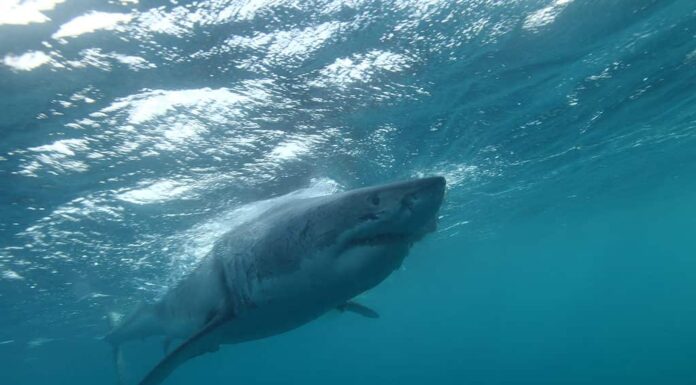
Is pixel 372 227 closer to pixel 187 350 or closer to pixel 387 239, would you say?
pixel 387 239

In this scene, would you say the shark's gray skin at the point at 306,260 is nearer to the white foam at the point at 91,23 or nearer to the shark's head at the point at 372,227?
the shark's head at the point at 372,227

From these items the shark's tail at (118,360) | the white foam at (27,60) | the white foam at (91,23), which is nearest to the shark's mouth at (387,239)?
the white foam at (91,23)

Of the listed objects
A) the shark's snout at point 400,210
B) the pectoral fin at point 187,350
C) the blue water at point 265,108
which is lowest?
the pectoral fin at point 187,350

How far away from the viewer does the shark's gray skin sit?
3.99m

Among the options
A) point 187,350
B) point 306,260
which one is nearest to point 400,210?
point 306,260

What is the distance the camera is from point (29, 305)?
20906mm

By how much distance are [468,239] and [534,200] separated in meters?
8.74

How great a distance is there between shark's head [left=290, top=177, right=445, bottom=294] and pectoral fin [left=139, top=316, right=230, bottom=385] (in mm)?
1729

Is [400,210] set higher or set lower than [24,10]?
lower

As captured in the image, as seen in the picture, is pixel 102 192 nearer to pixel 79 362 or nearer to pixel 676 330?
pixel 79 362

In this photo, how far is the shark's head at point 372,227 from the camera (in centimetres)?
381

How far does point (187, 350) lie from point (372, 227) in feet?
10.2

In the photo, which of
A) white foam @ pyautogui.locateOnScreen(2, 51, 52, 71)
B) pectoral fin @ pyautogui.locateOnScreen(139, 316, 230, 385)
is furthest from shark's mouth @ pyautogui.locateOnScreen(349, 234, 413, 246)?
white foam @ pyautogui.locateOnScreen(2, 51, 52, 71)

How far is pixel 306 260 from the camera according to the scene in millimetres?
4625
